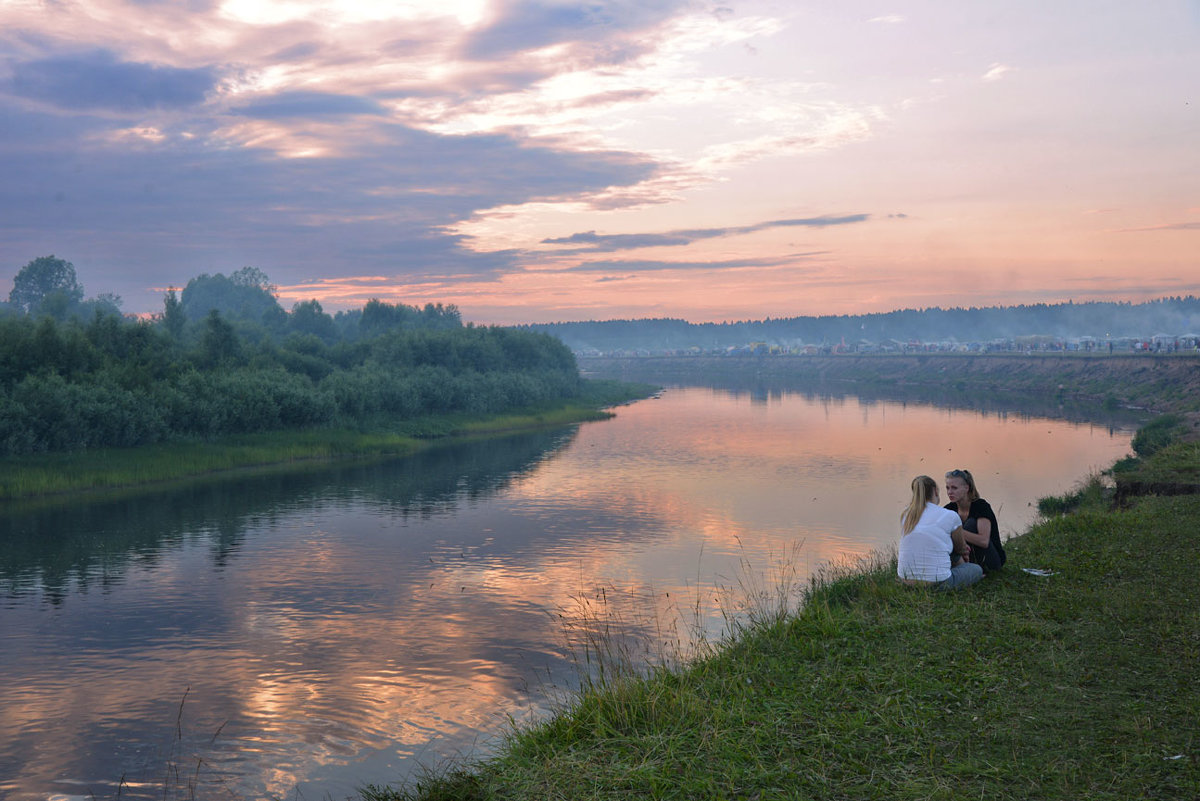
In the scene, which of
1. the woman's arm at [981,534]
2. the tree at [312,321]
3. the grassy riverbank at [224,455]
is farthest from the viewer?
the tree at [312,321]

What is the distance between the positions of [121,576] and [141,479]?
66.6ft

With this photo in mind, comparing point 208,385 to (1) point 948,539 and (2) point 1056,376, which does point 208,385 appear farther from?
(2) point 1056,376

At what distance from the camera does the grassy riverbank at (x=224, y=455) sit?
4238 cm

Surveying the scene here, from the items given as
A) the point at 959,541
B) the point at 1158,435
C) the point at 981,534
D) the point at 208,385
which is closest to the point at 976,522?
the point at 981,534

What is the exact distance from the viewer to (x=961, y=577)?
14984mm

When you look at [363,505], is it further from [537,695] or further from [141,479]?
[537,695]

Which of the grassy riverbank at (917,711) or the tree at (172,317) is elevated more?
the tree at (172,317)

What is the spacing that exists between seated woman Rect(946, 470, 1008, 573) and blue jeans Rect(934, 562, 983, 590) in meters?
0.51

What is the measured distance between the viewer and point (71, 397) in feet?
152

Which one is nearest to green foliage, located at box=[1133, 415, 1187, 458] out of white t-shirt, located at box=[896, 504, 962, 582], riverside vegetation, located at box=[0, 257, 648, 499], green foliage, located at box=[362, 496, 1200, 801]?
white t-shirt, located at box=[896, 504, 962, 582]

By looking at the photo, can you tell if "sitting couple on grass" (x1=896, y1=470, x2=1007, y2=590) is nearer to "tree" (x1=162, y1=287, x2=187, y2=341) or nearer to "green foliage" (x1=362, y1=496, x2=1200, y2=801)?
"green foliage" (x1=362, y1=496, x2=1200, y2=801)

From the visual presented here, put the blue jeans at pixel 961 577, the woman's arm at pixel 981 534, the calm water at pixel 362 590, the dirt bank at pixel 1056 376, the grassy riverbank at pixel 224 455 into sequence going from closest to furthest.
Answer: the blue jeans at pixel 961 577 < the calm water at pixel 362 590 < the woman's arm at pixel 981 534 < the grassy riverbank at pixel 224 455 < the dirt bank at pixel 1056 376

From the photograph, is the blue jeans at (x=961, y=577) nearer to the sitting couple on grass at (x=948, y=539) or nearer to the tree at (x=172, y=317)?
the sitting couple on grass at (x=948, y=539)

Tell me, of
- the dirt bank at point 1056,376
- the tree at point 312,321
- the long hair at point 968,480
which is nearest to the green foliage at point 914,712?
the long hair at point 968,480
